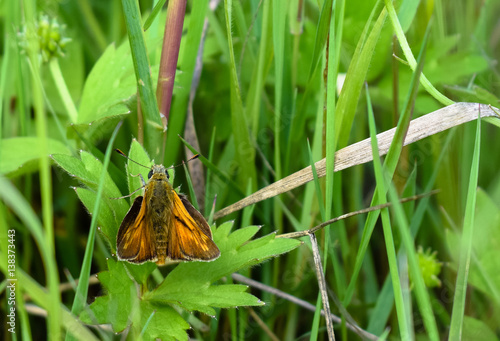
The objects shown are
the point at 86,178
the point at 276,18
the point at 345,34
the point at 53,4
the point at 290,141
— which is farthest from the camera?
the point at 53,4

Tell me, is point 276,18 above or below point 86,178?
above

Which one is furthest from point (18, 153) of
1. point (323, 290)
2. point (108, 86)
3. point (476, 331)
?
point (476, 331)

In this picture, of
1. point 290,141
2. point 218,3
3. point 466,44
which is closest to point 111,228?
point 290,141


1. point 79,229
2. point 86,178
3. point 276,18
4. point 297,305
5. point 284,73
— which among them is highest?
point 276,18

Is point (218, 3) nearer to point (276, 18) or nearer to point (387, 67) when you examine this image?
point (276, 18)

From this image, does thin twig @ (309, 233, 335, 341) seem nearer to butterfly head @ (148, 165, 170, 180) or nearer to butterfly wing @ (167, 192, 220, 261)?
butterfly wing @ (167, 192, 220, 261)

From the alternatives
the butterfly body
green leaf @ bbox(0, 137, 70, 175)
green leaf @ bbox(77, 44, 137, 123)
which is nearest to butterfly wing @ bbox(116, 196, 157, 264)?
the butterfly body

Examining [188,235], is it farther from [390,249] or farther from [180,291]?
[390,249]
